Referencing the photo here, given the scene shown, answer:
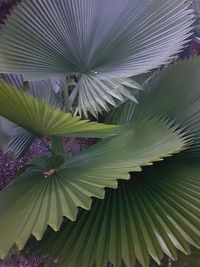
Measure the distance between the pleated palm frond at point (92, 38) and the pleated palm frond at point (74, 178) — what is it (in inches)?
7.5

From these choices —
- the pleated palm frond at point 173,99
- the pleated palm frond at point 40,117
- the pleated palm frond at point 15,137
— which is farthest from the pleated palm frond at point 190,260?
the pleated palm frond at point 15,137

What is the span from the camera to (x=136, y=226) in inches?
37.2

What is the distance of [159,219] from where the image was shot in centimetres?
95

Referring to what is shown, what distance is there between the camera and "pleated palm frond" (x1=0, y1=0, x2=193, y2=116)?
4.27ft

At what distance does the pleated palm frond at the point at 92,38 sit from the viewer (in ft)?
4.27

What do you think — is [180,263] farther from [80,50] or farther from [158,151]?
[80,50]

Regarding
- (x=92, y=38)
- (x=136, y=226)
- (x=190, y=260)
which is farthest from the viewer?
(x=92, y=38)

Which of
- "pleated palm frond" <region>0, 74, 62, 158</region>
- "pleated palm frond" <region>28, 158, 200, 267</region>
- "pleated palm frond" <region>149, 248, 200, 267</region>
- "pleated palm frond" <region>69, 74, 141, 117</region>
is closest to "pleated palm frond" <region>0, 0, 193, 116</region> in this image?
"pleated palm frond" <region>69, 74, 141, 117</region>

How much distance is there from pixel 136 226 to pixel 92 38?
29.6 inches

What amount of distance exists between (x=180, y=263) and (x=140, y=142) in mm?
336

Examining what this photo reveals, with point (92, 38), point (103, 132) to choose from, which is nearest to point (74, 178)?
point (103, 132)

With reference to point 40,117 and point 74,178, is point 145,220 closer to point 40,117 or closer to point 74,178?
point 74,178

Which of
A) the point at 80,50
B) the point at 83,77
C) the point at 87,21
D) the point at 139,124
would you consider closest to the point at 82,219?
the point at 139,124

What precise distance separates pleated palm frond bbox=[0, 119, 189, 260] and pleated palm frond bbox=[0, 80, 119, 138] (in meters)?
0.08
